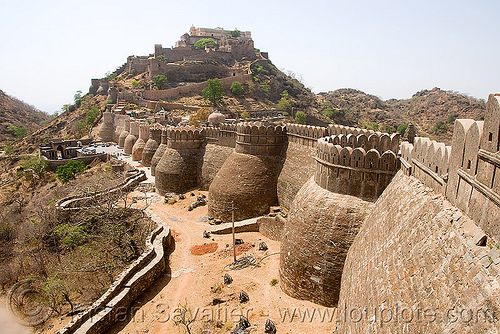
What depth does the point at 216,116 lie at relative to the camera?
3353cm

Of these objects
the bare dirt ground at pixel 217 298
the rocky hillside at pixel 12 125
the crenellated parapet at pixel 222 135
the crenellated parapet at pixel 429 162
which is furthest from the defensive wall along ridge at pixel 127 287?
the rocky hillside at pixel 12 125

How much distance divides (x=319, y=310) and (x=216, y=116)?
26378 millimetres

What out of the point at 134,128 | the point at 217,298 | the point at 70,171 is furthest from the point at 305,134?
the point at 134,128

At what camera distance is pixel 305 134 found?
16734 mm

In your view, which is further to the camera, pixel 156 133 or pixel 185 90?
pixel 185 90

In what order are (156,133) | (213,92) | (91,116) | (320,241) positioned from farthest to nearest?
(213,92) < (91,116) < (156,133) < (320,241)

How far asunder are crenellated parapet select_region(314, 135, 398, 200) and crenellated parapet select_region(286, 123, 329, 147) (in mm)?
5356

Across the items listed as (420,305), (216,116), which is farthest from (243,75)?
(420,305)

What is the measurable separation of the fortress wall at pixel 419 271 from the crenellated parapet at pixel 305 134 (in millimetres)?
7327

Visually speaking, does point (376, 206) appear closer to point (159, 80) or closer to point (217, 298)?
point (217, 298)

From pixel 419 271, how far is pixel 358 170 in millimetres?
4970

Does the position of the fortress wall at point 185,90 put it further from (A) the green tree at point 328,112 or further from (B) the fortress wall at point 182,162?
(B) the fortress wall at point 182,162

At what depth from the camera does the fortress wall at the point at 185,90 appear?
5814 centimetres

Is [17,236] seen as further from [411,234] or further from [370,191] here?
[411,234]
